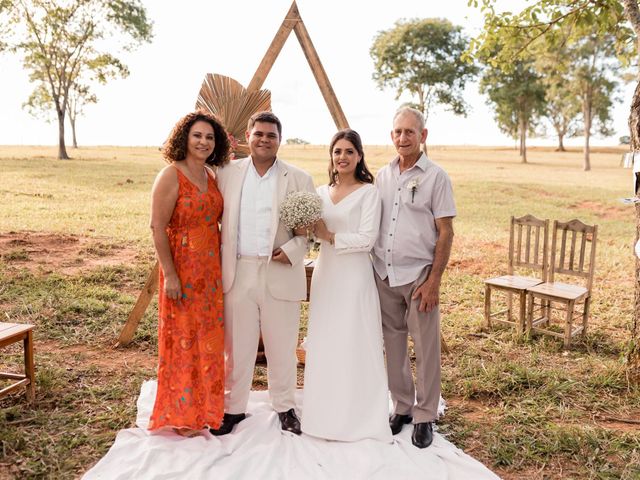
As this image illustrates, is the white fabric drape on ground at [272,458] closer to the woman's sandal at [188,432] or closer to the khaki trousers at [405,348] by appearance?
the woman's sandal at [188,432]

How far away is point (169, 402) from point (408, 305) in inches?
77.1

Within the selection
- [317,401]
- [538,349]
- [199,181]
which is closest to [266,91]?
[199,181]

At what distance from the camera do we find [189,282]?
4074 millimetres

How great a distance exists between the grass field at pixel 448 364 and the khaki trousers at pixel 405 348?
0.40 meters

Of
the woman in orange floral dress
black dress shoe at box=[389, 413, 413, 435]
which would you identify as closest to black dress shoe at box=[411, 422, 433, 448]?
black dress shoe at box=[389, 413, 413, 435]

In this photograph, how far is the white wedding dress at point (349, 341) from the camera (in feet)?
13.5

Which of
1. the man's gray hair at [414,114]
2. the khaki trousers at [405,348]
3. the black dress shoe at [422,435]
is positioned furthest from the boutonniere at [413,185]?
the black dress shoe at [422,435]

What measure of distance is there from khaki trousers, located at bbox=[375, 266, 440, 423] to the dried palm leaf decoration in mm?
2133

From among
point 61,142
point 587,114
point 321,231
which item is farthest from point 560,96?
point 321,231

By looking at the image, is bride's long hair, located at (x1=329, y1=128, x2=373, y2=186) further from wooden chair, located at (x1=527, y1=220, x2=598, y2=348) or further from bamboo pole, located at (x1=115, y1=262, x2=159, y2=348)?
wooden chair, located at (x1=527, y1=220, x2=598, y2=348)

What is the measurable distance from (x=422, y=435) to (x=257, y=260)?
1.82 m

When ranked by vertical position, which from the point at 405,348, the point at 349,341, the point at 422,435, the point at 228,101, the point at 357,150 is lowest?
the point at 422,435

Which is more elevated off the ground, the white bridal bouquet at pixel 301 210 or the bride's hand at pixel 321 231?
the white bridal bouquet at pixel 301 210

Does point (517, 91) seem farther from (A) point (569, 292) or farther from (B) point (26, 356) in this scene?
(B) point (26, 356)
